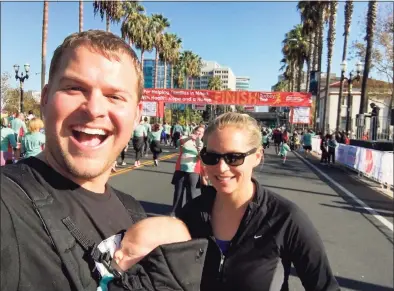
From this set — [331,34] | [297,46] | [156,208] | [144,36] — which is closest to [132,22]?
[144,36]

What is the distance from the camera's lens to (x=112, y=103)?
1312 millimetres

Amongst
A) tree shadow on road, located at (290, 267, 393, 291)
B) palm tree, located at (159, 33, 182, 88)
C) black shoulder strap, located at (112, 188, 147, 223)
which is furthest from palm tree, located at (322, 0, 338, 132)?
black shoulder strap, located at (112, 188, 147, 223)

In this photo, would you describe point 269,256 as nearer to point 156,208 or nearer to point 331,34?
point 156,208

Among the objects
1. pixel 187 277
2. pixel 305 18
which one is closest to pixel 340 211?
pixel 187 277

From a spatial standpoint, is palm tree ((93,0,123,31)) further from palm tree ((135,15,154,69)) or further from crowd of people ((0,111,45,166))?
crowd of people ((0,111,45,166))

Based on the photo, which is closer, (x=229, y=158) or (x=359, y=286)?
(x=229, y=158)

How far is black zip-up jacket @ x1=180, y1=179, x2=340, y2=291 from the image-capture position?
6.64 ft

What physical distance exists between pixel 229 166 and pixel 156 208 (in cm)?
557

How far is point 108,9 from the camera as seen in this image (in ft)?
88.3

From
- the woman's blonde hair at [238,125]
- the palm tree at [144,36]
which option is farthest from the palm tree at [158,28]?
the woman's blonde hair at [238,125]

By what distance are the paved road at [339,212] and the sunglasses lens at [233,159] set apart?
240 cm

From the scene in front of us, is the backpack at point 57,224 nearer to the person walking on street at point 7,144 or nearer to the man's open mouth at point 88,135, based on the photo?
the man's open mouth at point 88,135

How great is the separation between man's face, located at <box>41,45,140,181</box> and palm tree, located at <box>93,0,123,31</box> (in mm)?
27504

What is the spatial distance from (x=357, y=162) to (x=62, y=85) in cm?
1624
